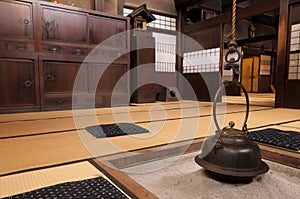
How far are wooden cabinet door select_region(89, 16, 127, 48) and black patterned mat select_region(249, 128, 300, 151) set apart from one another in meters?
2.66

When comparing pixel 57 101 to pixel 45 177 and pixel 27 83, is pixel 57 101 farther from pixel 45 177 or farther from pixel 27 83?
pixel 45 177

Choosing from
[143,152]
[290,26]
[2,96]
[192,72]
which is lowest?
[143,152]

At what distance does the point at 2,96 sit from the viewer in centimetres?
274

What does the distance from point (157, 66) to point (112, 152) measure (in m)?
4.50

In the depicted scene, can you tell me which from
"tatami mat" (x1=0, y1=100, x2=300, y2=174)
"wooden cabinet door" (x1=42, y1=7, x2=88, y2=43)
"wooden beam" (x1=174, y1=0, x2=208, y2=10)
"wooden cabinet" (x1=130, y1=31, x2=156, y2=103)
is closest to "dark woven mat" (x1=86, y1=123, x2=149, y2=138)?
"tatami mat" (x1=0, y1=100, x2=300, y2=174)

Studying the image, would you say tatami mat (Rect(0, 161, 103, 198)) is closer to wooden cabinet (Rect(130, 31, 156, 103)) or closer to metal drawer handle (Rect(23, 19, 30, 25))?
metal drawer handle (Rect(23, 19, 30, 25))

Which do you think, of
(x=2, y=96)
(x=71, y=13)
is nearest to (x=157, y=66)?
(x=71, y=13)

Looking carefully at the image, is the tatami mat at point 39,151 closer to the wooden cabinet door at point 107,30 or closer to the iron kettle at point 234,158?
the iron kettle at point 234,158

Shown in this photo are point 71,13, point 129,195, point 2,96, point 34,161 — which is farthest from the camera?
point 71,13

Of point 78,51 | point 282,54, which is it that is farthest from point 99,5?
point 282,54

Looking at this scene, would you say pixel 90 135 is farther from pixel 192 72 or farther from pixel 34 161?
pixel 192 72

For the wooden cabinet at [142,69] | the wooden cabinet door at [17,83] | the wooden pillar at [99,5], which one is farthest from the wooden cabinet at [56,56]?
the wooden pillar at [99,5]

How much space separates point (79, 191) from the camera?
0.78 metres

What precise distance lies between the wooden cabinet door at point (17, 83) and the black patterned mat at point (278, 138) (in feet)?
9.15
